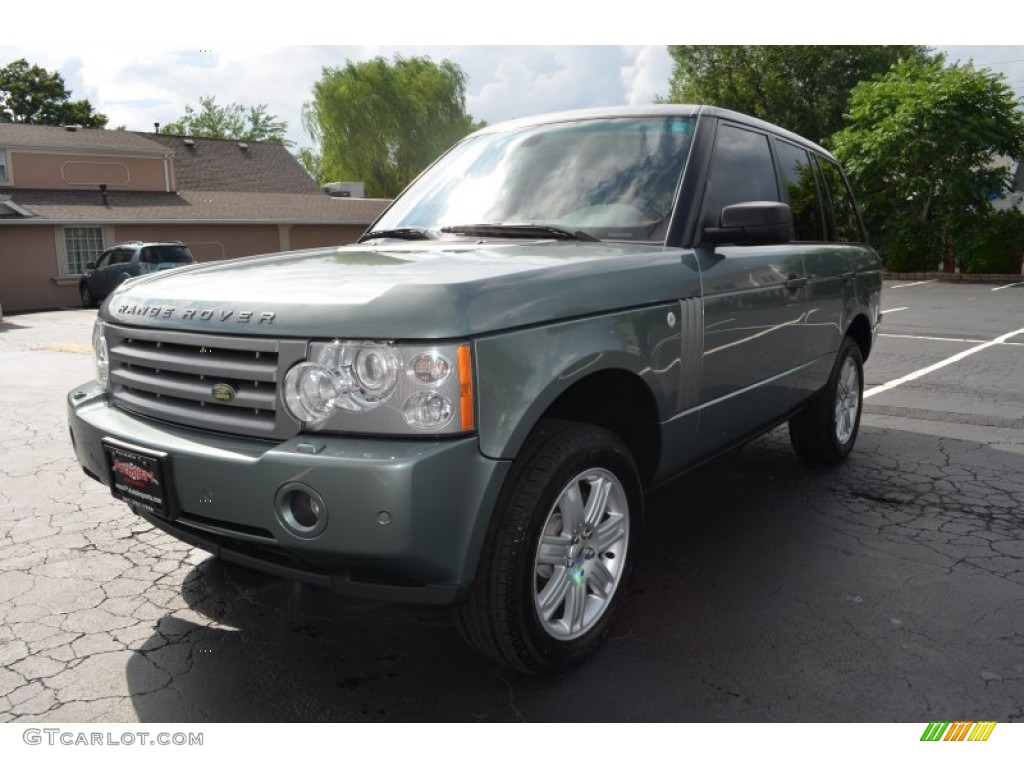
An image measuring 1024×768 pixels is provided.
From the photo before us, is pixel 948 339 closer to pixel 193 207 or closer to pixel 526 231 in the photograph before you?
pixel 526 231

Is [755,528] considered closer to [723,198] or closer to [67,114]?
[723,198]

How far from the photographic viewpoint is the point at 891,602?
11.1 feet

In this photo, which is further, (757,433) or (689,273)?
(757,433)

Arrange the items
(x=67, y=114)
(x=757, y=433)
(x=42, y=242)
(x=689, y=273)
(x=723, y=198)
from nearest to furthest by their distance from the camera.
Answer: (x=689, y=273) < (x=723, y=198) < (x=757, y=433) < (x=42, y=242) < (x=67, y=114)

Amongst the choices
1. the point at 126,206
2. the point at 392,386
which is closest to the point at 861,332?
the point at 392,386

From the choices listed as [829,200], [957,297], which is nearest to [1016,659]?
[829,200]

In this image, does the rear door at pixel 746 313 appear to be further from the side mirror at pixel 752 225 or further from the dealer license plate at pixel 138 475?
the dealer license plate at pixel 138 475

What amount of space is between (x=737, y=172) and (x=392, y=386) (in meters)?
2.30

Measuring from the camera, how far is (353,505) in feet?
7.36

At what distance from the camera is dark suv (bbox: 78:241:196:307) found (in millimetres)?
20438

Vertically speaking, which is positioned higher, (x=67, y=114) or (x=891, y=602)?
(x=67, y=114)

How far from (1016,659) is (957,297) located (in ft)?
62.3

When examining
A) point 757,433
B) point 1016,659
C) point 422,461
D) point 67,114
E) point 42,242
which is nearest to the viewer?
point 422,461

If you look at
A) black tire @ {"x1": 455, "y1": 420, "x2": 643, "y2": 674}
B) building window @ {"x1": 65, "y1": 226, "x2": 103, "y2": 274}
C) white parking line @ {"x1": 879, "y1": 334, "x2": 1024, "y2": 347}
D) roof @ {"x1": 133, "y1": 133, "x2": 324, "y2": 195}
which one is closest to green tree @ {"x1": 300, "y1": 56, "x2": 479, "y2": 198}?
roof @ {"x1": 133, "y1": 133, "x2": 324, "y2": 195}
